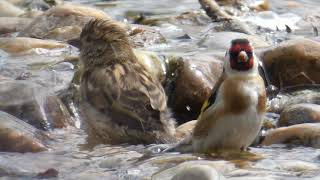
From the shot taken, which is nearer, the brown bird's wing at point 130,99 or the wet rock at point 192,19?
the brown bird's wing at point 130,99

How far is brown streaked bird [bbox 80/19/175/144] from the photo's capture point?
7.40 meters

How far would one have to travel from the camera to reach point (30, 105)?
8.02m

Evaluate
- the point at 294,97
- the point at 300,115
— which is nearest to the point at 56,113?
the point at 300,115

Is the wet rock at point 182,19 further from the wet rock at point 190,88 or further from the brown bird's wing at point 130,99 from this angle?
the brown bird's wing at point 130,99

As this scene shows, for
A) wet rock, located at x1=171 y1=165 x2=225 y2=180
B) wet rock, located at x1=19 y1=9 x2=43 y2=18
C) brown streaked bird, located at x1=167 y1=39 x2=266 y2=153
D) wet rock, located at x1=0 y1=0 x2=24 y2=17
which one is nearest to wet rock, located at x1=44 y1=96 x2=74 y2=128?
brown streaked bird, located at x1=167 y1=39 x2=266 y2=153

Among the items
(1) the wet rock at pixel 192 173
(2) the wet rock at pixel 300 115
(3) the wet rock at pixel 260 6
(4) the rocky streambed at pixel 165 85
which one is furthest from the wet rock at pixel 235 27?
(1) the wet rock at pixel 192 173

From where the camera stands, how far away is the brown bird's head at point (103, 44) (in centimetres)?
815

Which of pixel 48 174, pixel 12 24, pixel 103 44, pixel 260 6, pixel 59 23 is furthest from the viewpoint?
pixel 260 6

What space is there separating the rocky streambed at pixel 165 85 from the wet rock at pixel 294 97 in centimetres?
1

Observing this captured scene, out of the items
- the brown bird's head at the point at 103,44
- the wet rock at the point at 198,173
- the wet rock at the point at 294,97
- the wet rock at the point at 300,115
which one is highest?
the brown bird's head at the point at 103,44

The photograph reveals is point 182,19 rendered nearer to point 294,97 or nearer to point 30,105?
point 294,97

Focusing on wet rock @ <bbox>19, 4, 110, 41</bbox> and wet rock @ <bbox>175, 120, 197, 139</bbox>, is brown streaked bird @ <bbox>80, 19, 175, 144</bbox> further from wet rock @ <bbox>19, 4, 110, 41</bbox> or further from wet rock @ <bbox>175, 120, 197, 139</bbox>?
wet rock @ <bbox>19, 4, 110, 41</bbox>

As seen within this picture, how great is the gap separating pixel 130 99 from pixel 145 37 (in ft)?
11.7

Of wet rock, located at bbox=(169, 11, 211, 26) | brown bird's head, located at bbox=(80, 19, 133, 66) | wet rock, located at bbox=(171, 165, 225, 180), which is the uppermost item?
brown bird's head, located at bbox=(80, 19, 133, 66)
